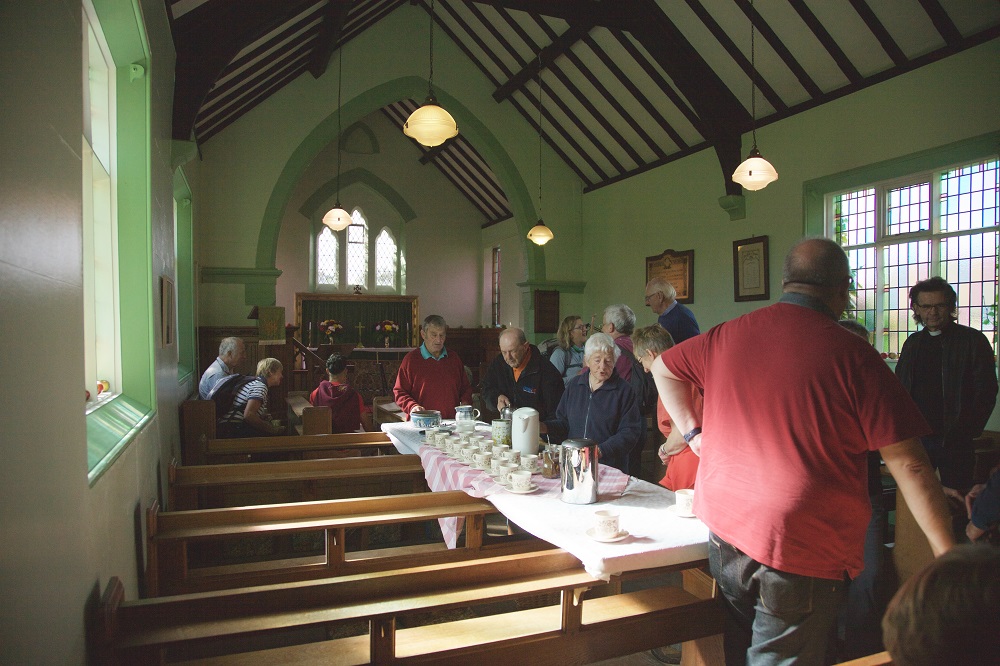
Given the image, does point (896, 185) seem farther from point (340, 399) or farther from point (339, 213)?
point (339, 213)

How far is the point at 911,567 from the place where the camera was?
232 centimetres

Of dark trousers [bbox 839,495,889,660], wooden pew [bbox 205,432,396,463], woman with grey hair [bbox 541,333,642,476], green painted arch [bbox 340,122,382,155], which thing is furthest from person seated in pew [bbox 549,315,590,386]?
green painted arch [bbox 340,122,382,155]

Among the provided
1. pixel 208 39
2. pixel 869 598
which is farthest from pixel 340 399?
pixel 869 598

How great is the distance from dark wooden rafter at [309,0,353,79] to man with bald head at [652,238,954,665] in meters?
6.29

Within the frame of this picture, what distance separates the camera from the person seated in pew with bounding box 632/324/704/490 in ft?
8.41

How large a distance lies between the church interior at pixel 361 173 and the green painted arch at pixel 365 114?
3 cm

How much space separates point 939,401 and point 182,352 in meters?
6.06

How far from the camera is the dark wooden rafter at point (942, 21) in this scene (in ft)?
17.3

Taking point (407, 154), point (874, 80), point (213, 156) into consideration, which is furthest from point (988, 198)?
point (407, 154)

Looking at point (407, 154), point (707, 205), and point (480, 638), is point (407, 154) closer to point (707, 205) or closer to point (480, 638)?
point (707, 205)

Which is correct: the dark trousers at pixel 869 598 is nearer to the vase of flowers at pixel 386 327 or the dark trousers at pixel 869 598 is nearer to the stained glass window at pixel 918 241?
the stained glass window at pixel 918 241

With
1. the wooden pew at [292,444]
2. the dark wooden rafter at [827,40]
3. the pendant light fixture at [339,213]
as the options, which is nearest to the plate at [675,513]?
the wooden pew at [292,444]

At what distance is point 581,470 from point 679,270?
677cm

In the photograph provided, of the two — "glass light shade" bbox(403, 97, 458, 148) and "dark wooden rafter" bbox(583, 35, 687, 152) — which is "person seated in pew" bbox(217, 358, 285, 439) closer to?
"glass light shade" bbox(403, 97, 458, 148)
